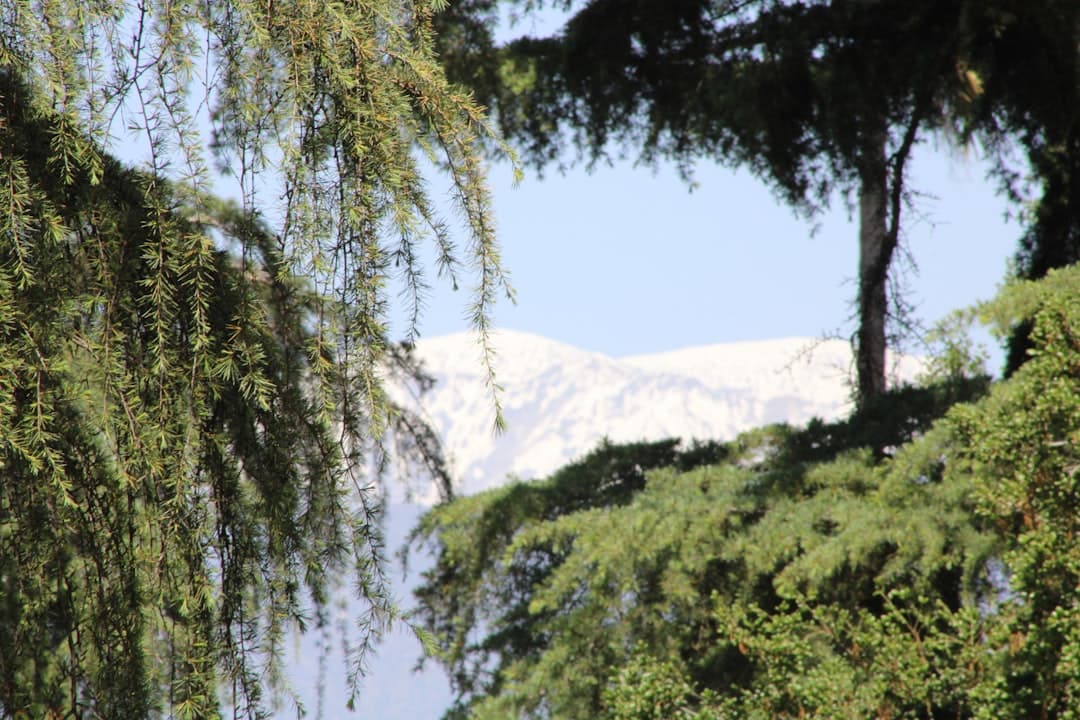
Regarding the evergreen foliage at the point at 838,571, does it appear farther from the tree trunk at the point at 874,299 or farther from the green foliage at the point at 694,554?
the tree trunk at the point at 874,299

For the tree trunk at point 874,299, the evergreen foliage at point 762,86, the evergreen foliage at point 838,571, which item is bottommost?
the evergreen foliage at point 838,571

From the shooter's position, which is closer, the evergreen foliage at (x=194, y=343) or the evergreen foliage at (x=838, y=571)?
the evergreen foliage at (x=194, y=343)

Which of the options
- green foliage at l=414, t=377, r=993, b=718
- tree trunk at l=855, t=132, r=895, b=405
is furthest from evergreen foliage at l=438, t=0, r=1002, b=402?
green foliage at l=414, t=377, r=993, b=718

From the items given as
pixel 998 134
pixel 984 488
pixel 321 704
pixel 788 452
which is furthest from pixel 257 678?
pixel 998 134

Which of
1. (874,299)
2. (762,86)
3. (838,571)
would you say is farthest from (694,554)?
(762,86)

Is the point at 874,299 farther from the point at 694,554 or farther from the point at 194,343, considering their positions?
the point at 194,343

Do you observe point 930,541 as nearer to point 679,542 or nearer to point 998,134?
point 679,542

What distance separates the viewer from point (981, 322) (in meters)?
4.67

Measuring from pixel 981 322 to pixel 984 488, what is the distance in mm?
715

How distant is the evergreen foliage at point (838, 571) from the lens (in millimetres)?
4309

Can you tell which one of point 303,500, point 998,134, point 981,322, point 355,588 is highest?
point 998,134

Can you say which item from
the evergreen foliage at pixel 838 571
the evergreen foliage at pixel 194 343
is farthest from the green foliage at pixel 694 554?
the evergreen foliage at pixel 194 343

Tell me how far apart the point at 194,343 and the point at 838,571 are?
12.0 feet

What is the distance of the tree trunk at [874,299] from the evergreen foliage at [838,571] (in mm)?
406
